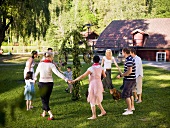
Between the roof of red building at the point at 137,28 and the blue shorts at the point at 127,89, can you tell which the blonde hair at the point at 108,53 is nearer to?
the blue shorts at the point at 127,89

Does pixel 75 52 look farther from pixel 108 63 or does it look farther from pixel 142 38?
pixel 142 38

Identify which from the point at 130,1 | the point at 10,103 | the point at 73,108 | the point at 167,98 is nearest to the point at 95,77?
the point at 73,108

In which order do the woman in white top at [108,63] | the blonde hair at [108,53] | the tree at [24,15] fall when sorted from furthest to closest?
1. the tree at [24,15]
2. the woman in white top at [108,63]
3. the blonde hair at [108,53]

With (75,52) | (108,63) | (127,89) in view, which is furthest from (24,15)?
(127,89)

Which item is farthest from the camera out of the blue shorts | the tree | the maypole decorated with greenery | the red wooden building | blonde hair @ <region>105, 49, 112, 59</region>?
the red wooden building

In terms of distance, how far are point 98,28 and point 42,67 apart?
69.4 m

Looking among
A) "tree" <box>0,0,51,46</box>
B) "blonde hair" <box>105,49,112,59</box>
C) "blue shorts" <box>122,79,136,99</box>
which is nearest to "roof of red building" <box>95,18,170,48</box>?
"tree" <box>0,0,51,46</box>

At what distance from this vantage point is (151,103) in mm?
10594

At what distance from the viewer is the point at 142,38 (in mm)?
42781

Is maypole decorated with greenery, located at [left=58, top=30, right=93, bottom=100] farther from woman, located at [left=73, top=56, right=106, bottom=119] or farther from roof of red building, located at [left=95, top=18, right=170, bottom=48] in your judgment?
roof of red building, located at [left=95, top=18, right=170, bottom=48]

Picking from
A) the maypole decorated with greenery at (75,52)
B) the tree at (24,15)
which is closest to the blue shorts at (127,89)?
the maypole decorated with greenery at (75,52)

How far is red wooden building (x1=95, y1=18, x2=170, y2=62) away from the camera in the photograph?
40.9m

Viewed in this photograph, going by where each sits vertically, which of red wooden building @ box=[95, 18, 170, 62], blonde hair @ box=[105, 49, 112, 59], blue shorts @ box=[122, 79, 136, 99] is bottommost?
blue shorts @ box=[122, 79, 136, 99]

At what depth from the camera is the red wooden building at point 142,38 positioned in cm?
4091
